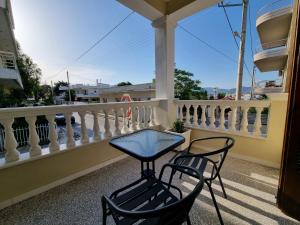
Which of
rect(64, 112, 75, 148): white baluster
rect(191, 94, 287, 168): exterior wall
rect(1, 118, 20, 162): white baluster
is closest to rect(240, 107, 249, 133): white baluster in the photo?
rect(191, 94, 287, 168): exterior wall

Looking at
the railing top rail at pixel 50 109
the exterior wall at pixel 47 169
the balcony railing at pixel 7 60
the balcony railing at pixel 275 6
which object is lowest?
the exterior wall at pixel 47 169

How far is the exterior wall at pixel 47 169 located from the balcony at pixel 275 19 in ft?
21.7

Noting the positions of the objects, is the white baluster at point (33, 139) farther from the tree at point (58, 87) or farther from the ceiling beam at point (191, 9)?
the tree at point (58, 87)

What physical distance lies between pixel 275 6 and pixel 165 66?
513 cm

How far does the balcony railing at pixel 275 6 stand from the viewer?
468 cm

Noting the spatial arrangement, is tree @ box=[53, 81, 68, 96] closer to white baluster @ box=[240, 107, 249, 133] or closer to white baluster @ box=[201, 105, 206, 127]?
white baluster @ box=[201, 105, 206, 127]

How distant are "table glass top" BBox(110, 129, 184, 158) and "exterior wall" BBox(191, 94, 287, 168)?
1.54 m

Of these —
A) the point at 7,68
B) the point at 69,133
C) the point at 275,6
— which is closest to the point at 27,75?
the point at 7,68

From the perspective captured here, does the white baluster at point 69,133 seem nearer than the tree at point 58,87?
Yes

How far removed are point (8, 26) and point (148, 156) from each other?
21.2 feet

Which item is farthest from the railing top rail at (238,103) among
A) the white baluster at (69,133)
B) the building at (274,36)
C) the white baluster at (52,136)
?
the building at (274,36)

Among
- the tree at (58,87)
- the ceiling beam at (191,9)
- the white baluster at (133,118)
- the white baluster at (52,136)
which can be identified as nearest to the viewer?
the white baluster at (52,136)

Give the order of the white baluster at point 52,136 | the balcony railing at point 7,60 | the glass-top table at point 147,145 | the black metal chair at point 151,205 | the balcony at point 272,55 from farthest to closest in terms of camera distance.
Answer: the balcony railing at point 7,60
the balcony at point 272,55
the white baluster at point 52,136
the glass-top table at point 147,145
the black metal chair at point 151,205

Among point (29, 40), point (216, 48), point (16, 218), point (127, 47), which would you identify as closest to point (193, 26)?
point (127, 47)
